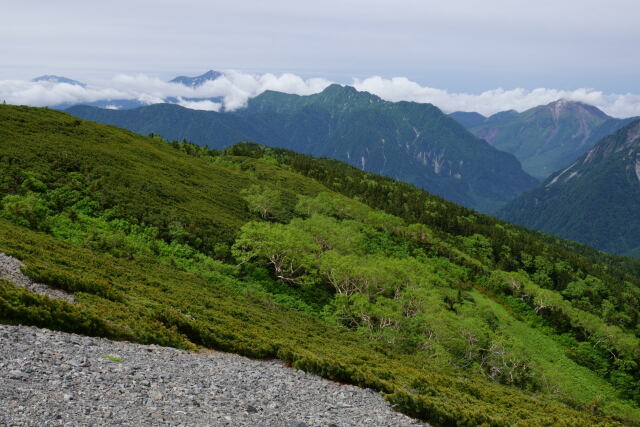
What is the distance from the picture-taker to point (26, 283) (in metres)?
20.1

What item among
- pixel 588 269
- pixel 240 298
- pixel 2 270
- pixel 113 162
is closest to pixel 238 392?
pixel 2 270

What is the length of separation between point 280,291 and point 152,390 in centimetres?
3310

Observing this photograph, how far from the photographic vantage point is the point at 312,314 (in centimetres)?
4334

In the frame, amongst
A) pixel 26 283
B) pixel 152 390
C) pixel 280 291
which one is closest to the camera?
pixel 152 390

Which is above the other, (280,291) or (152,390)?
(152,390)

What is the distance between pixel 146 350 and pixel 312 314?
27820 mm

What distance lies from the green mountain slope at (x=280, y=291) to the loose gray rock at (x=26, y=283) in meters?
0.45

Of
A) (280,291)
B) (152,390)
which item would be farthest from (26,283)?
(280,291)

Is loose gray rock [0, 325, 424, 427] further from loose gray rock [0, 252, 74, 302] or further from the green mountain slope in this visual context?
loose gray rock [0, 252, 74, 302]

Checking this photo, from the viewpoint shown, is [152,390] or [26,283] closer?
[152,390]

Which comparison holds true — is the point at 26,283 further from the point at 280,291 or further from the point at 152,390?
the point at 280,291

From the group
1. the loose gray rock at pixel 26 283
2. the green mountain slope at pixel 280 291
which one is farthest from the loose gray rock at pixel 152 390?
the loose gray rock at pixel 26 283

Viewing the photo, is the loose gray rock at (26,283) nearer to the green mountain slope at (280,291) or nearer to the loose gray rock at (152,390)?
the green mountain slope at (280,291)

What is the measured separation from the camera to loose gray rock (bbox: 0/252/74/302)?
19.7m
